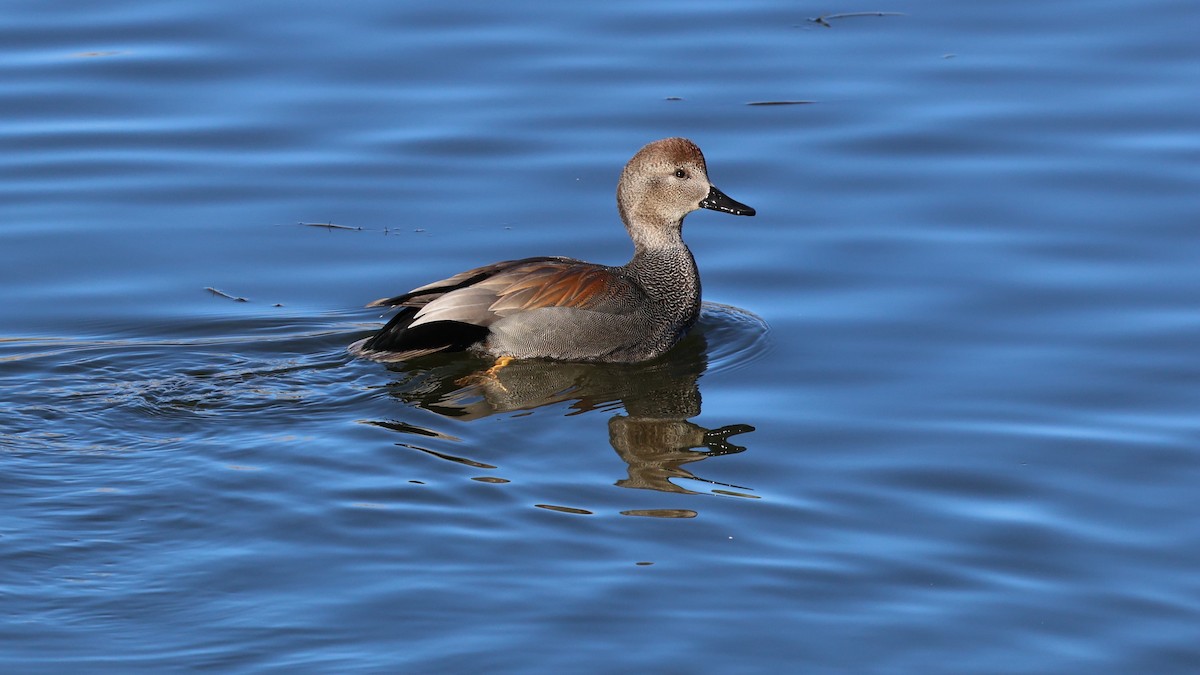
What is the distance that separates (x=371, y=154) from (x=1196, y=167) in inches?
212

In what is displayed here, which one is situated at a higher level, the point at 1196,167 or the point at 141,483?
the point at 1196,167

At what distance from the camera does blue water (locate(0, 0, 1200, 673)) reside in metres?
6.82

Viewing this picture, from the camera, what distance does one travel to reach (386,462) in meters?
8.23

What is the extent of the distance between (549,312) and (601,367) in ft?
1.37

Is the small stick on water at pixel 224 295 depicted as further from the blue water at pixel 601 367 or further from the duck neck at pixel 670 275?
the duck neck at pixel 670 275

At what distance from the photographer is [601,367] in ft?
32.7

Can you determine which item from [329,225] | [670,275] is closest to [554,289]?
[670,275]

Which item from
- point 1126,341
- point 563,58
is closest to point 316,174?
point 563,58

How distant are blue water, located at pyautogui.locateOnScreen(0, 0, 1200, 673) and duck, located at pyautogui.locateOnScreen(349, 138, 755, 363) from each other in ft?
0.60

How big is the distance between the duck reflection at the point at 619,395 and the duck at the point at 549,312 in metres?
0.10

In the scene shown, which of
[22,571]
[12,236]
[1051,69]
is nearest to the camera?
[22,571]

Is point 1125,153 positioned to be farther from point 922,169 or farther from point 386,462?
point 386,462

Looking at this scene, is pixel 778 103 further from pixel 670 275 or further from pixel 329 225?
pixel 329 225

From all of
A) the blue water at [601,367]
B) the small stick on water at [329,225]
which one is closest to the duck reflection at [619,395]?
the blue water at [601,367]
